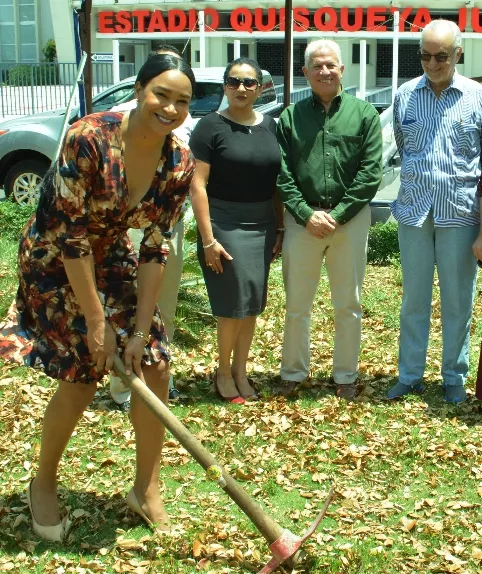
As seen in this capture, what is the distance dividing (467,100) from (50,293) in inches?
112

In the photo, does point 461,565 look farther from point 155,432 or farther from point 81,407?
point 81,407

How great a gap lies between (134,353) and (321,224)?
196 cm

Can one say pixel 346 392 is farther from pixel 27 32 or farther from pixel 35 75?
pixel 27 32

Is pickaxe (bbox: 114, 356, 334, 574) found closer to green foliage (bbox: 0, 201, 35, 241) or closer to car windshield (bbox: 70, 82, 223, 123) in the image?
green foliage (bbox: 0, 201, 35, 241)

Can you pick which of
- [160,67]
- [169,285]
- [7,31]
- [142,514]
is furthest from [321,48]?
[7,31]

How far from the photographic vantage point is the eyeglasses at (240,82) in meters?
5.39

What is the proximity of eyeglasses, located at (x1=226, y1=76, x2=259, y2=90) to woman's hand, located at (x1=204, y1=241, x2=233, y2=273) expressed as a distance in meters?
0.92

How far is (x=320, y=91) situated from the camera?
5.46 meters

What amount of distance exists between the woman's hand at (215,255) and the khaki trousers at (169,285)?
17 cm

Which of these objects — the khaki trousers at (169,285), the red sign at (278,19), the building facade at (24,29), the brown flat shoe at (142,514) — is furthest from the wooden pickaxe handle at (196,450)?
the building facade at (24,29)

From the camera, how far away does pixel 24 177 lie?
12570 mm

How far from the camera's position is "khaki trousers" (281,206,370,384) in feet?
18.4

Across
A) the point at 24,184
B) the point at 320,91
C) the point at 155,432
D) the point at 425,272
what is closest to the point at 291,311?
the point at 425,272

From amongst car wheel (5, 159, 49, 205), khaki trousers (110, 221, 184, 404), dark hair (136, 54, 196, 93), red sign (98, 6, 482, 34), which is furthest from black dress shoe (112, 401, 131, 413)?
red sign (98, 6, 482, 34)
